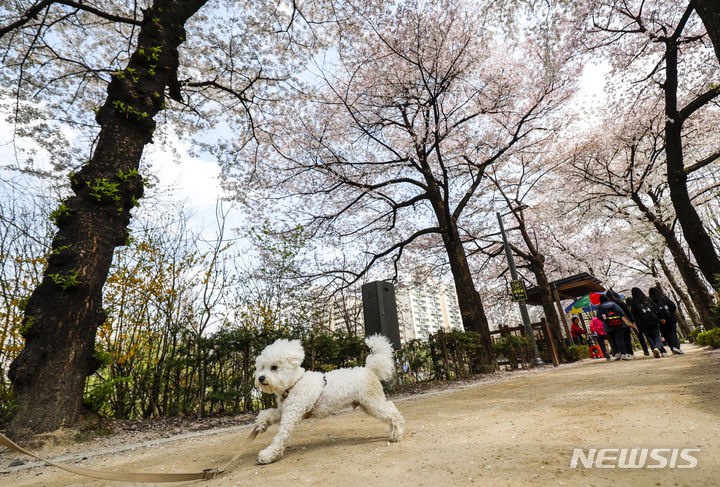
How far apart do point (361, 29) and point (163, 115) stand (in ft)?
21.4

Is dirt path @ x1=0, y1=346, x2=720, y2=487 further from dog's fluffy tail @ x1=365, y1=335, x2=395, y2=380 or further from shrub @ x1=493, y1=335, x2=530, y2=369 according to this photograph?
shrub @ x1=493, y1=335, x2=530, y2=369

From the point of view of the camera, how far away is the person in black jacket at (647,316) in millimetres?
7371

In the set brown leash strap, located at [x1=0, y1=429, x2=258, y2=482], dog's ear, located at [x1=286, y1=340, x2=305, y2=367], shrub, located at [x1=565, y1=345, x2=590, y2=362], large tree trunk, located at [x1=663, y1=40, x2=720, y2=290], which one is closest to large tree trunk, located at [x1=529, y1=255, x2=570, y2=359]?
shrub, located at [x1=565, y1=345, x2=590, y2=362]

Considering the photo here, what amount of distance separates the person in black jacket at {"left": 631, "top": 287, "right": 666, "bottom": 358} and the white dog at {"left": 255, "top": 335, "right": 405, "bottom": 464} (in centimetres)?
811

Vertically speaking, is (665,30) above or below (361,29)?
below

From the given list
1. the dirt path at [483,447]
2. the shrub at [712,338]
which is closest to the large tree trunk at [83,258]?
the dirt path at [483,447]

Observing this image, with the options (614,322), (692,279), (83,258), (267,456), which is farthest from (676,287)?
(83,258)

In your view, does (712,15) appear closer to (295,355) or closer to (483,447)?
(483,447)

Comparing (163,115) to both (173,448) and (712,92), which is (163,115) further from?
(712,92)

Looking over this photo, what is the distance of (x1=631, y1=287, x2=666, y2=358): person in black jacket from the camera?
7371mm

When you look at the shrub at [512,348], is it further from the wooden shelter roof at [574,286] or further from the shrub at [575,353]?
the wooden shelter roof at [574,286]

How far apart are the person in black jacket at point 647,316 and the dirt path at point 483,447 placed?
4.19 meters

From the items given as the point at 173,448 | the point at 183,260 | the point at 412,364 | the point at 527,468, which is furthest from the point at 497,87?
the point at 173,448

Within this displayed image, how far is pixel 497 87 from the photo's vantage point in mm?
10266
